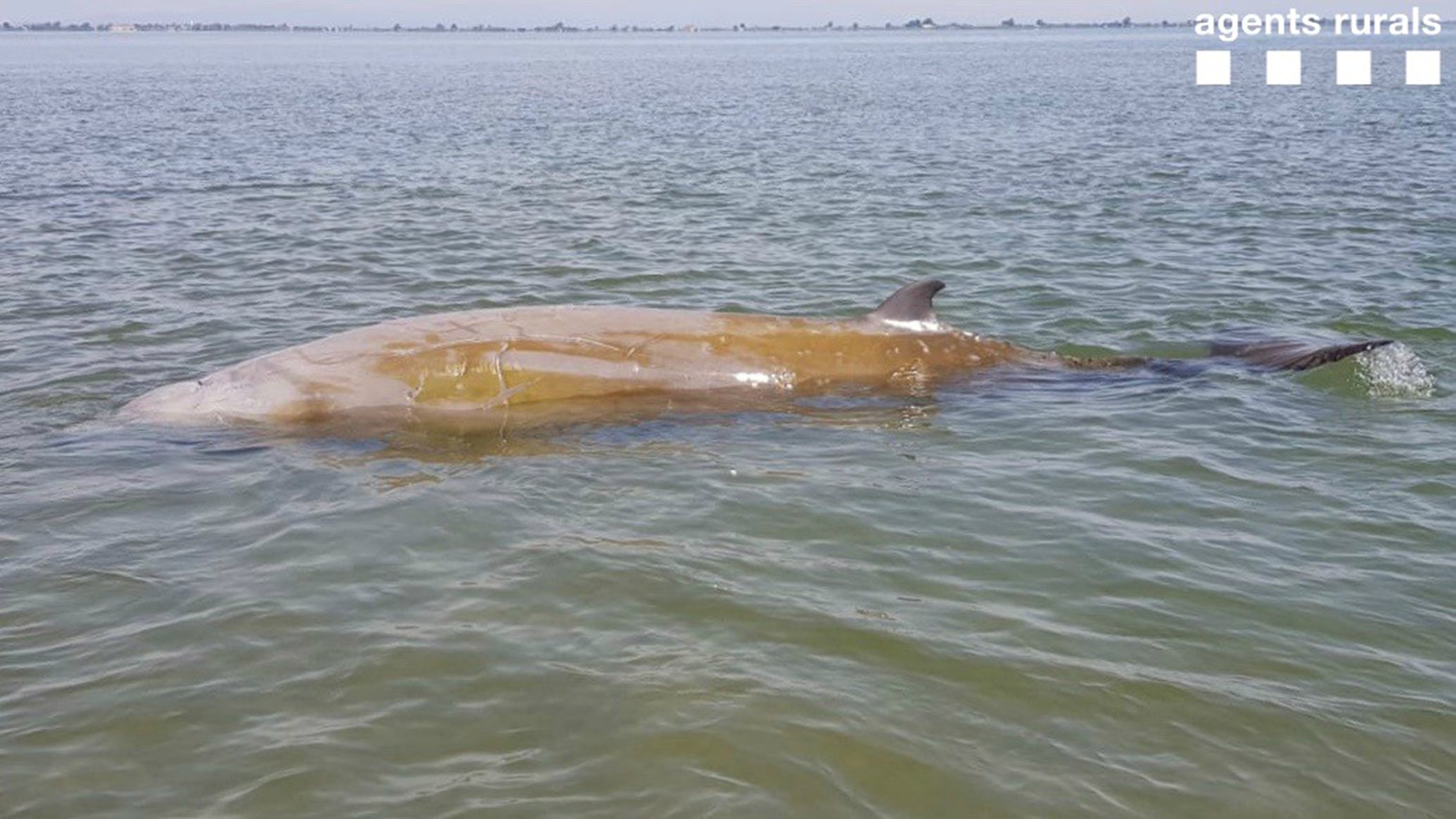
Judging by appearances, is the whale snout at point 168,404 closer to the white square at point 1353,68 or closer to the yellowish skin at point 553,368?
the yellowish skin at point 553,368

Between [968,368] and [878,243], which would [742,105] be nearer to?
[878,243]

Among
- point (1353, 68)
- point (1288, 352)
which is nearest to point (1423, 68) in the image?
point (1353, 68)

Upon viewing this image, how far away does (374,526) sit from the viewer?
757 cm

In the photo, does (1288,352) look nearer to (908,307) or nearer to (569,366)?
(908,307)

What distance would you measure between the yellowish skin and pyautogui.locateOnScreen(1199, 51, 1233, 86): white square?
1836 inches

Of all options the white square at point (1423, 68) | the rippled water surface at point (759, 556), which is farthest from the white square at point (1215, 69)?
the rippled water surface at point (759, 556)

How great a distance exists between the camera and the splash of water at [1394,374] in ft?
32.9

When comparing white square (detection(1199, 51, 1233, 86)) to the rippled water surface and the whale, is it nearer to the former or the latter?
the rippled water surface

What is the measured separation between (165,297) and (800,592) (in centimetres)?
969

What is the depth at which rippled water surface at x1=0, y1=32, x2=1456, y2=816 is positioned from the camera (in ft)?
17.1

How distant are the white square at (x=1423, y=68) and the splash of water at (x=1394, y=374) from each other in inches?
1727

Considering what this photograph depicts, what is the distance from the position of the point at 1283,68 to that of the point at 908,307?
63.0 m

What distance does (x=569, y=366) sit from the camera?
9.51m

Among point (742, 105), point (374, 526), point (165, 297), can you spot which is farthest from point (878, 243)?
point (742, 105)
